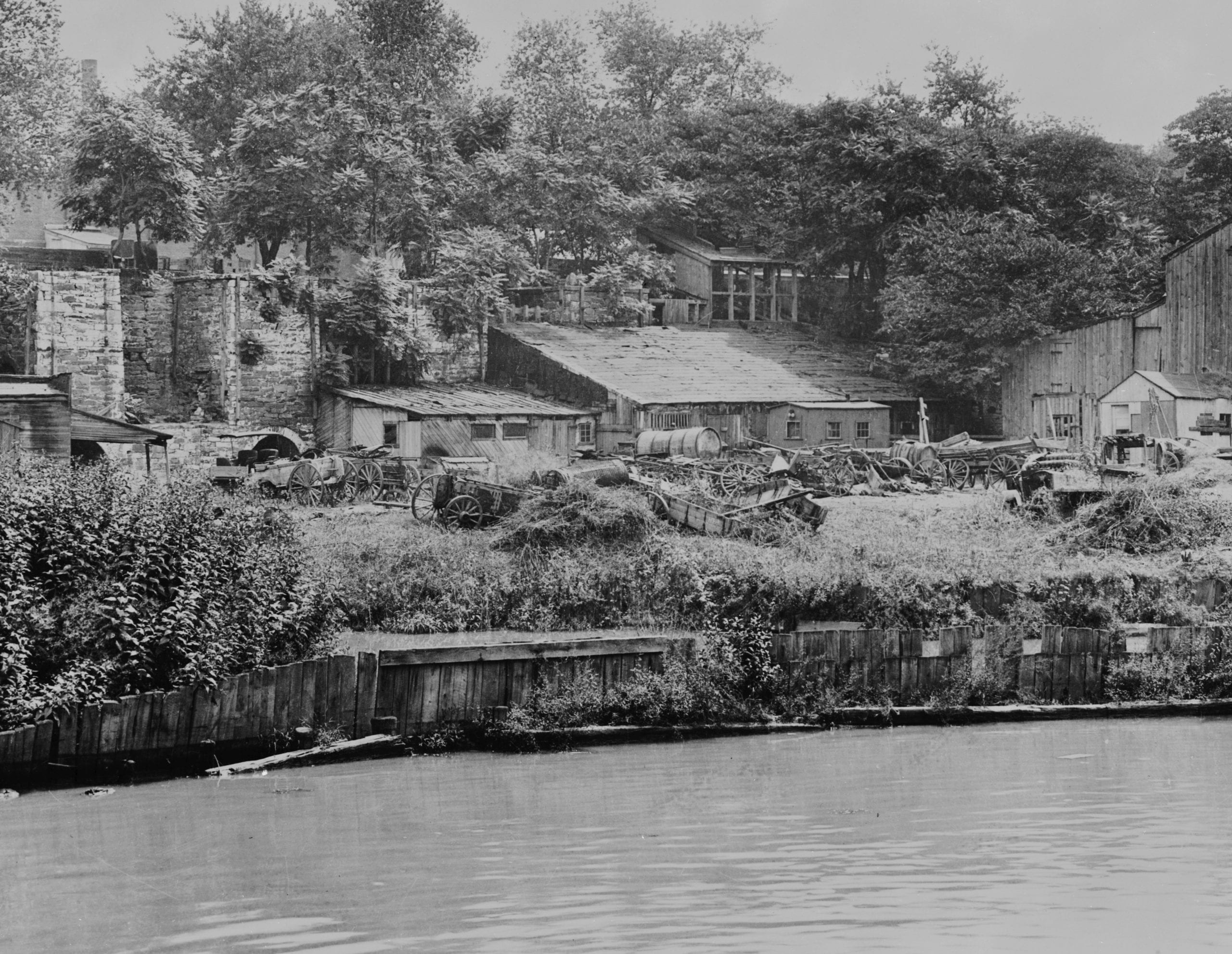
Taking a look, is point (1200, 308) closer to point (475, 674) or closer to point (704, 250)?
point (704, 250)

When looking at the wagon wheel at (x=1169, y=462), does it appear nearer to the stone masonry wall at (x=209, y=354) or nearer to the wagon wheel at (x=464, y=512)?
the wagon wheel at (x=464, y=512)

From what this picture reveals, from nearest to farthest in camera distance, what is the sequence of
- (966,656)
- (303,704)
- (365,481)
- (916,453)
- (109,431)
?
(303,704), (966,656), (109,431), (365,481), (916,453)

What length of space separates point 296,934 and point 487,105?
4562 cm

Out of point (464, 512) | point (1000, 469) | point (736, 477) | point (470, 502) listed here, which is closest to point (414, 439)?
point (736, 477)

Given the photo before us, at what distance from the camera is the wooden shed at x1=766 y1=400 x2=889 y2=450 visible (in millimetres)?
45344

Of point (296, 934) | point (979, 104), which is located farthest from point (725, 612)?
point (979, 104)

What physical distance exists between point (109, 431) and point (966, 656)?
17582mm

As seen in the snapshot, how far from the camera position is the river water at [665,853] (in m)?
10.6

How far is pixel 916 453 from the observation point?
3731cm

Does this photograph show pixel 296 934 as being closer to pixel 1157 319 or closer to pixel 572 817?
pixel 572 817

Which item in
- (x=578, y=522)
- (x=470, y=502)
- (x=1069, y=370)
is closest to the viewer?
(x=578, y=522)

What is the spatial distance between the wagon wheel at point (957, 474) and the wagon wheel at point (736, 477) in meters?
5.02

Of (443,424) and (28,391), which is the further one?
(443,424)

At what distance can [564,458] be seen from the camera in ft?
122
